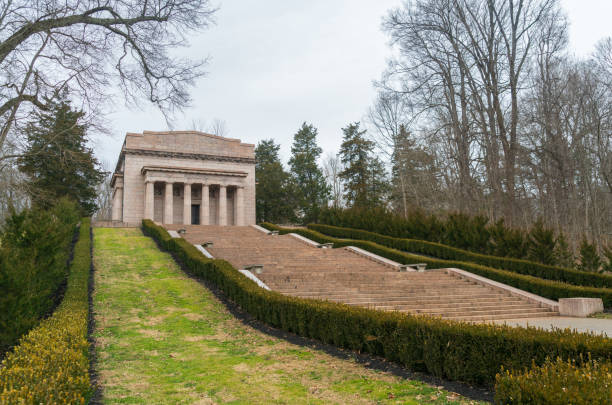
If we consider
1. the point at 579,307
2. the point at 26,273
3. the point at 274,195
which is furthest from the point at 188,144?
the point at 579,307

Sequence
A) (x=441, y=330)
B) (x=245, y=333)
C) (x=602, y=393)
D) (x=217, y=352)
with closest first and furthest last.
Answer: (x=602, y=393) → (x=441, y=330) → (x=217, y=352) → (x=245, y=333)

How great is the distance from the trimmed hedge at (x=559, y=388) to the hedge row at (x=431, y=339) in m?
0.92

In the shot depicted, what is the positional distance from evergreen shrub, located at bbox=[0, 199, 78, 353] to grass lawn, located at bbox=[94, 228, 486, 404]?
51.9 inches

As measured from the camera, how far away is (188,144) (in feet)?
131

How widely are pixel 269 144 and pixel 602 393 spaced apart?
54769mm

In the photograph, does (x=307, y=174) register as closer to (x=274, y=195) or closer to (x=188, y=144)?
(x=274, y=195)

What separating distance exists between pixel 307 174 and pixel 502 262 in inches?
1460

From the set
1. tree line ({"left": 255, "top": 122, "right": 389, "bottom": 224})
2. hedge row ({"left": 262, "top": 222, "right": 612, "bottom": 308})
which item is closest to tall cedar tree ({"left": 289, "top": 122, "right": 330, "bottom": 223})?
tree line ({"left": 255, "top": 122, "right": 389, "bottom": 224})

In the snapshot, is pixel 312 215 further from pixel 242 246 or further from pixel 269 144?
pixel 242 246

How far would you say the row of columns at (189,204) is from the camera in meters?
35.9

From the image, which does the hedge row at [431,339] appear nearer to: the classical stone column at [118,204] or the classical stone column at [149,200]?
the classical stone column at [149,200]

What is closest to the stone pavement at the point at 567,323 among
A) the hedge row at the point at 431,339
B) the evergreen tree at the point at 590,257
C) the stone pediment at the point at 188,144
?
the hedge row at the point at 431,339

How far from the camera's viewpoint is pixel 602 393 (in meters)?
3.61

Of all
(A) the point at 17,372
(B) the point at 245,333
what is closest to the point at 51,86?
(B) the point at 245,333
